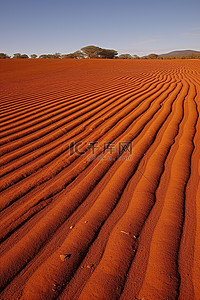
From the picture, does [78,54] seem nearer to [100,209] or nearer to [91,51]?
[91,51]

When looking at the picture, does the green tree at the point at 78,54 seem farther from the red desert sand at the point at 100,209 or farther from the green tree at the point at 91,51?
the red desert sand at the point at 100,209

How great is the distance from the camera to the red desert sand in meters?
1.30

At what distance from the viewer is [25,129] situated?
12.3ft

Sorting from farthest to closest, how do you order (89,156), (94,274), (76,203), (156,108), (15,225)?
(156,108), (89,156), (76,203), (15,225), (94,274)

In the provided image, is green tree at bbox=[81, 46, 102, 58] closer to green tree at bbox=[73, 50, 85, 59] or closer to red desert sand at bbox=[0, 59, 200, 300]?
green tree at bbox=[73, 50, 85, 59]

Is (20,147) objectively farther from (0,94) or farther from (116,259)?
(0,94)

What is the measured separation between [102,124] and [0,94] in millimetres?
4272

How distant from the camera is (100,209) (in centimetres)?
189

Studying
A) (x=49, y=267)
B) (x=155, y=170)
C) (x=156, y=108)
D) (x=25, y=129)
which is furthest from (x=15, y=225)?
(x=156, y=108)

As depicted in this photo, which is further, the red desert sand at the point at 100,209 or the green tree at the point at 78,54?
the green tree at the point at 78,54

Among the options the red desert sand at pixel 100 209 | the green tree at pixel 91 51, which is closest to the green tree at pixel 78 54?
the green tree at pixel 91 51

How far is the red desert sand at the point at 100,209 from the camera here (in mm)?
1298

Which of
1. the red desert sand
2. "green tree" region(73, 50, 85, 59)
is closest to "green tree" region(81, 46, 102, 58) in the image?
"green tree" region(73, 50, 85, 59)

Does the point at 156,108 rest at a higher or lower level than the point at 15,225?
higher
